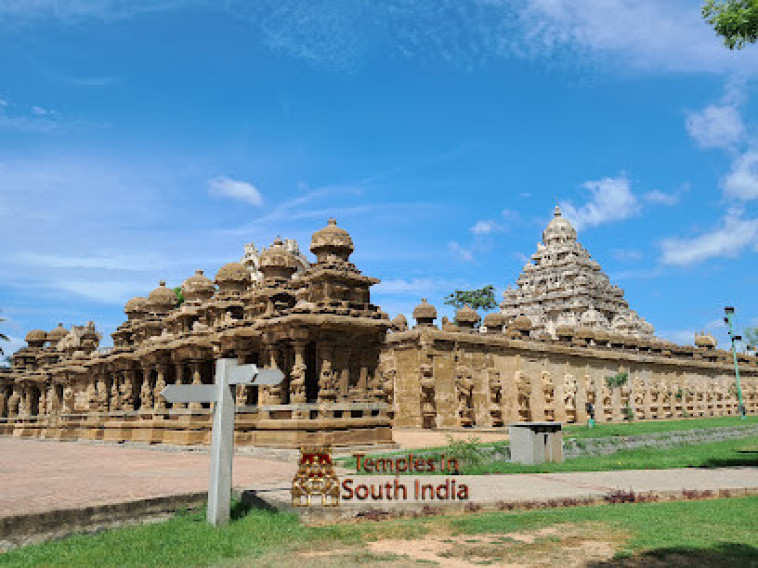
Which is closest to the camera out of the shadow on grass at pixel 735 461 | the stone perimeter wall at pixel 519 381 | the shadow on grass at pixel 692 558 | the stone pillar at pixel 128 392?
the shadow on grass at pixel 692 558

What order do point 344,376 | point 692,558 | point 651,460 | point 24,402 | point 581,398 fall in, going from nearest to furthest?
point 692,558 → point 651,460 → point 344,376 → point 581,398 → point 24,402

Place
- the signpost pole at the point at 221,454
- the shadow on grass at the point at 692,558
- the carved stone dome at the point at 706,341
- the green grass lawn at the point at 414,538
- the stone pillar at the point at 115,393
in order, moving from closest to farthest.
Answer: the shadow on grass at the point at 692,558
the green grass lawn at the point at 414,538
the signpost pole at the point at 221,454
the stone pillar at the point at 115,393
the carved stone dome at the point at 706,341

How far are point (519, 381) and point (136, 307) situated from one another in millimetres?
19392

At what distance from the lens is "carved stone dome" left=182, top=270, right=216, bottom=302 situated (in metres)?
25.2

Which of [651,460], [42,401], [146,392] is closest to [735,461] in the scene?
[651,460]

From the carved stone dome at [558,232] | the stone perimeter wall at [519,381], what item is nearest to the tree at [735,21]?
the stone perimeter wall at [519,381]

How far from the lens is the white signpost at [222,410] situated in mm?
6949

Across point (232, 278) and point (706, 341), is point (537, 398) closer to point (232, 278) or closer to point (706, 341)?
point (232, 278)

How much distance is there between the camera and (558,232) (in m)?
54.8

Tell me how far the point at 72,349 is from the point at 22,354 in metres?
8.28

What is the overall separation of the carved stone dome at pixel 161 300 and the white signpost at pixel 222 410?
74.3 feet

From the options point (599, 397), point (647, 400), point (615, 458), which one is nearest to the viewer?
point (615, 458)

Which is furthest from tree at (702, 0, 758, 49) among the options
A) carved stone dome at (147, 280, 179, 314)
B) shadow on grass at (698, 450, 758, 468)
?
carved stone dome at (147, 280, 179, 314)

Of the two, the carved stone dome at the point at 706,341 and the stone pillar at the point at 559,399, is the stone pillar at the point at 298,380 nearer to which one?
the stone pillar at the point at 559,399
